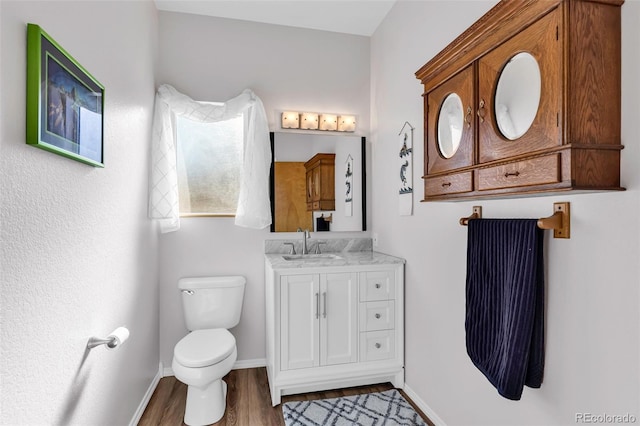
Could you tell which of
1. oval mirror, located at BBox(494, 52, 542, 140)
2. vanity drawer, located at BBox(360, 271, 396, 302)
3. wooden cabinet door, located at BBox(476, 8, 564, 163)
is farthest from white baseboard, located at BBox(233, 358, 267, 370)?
oval mirror, located at BBox(494, 52, 542, 140)

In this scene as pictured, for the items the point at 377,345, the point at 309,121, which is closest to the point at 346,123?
the point at 309,121

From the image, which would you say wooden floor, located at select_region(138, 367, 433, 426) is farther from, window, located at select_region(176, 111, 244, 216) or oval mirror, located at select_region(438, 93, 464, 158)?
oval mirror, located at select_region(438, 93, 464, 158)

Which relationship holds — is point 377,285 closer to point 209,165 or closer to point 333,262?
point 333,262

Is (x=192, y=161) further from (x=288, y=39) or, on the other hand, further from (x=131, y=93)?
(x=288, y=39)

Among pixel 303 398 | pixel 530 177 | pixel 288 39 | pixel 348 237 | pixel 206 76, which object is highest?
pixel 288 39

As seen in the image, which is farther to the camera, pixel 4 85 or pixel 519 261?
pixel 519 261

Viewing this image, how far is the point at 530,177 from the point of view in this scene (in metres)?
1.12

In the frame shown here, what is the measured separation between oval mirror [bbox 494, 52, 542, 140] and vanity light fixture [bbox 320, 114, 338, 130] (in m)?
1.77

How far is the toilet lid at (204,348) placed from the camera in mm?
1939

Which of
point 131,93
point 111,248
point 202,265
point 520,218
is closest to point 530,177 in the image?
point 520,218

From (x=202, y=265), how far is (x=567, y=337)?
2.35 m

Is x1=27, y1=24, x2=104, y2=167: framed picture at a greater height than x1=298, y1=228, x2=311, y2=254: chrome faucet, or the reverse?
x1=27, y1=24, x2=104, y2=167: framed picture

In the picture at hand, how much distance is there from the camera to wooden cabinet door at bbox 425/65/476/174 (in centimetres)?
143

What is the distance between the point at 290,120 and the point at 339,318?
162cm
